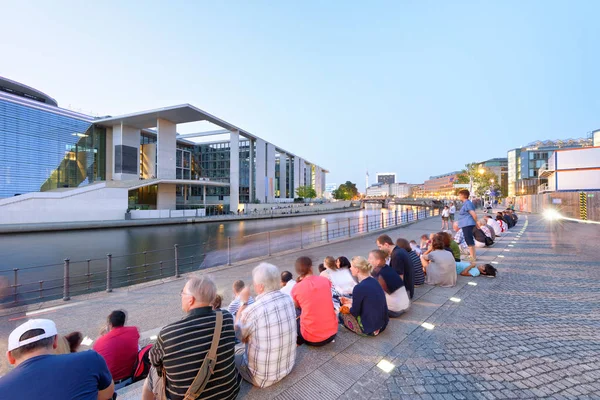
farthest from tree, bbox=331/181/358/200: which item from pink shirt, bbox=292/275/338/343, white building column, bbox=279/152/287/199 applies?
pink shirt, bbox=292/275/338/343

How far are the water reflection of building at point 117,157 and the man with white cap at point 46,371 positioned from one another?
3652cm

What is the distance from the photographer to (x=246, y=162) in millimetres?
60469

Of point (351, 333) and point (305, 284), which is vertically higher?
point (305, 284)

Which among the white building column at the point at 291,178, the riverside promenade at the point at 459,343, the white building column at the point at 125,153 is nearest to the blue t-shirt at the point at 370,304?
the riverside promenade at the point at 459,343

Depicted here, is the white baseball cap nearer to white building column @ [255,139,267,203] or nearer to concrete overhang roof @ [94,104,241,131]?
concrete overhang roof @ [94,104,241,131]

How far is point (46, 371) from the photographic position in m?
1.35

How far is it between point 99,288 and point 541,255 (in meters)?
15.5

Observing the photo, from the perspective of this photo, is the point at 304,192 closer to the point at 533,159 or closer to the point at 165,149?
the point at 165,149

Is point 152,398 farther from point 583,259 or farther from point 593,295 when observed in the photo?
point 583,259

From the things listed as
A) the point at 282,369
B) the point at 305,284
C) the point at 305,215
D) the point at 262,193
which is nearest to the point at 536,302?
the point at 305,284

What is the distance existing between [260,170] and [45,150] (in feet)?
116

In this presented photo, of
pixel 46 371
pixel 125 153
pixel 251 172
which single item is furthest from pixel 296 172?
pixel 46 371

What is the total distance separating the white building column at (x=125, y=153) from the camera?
135 feet

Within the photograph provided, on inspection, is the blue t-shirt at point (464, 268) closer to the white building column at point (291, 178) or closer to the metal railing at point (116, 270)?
the metal railing at point (116, 270)
